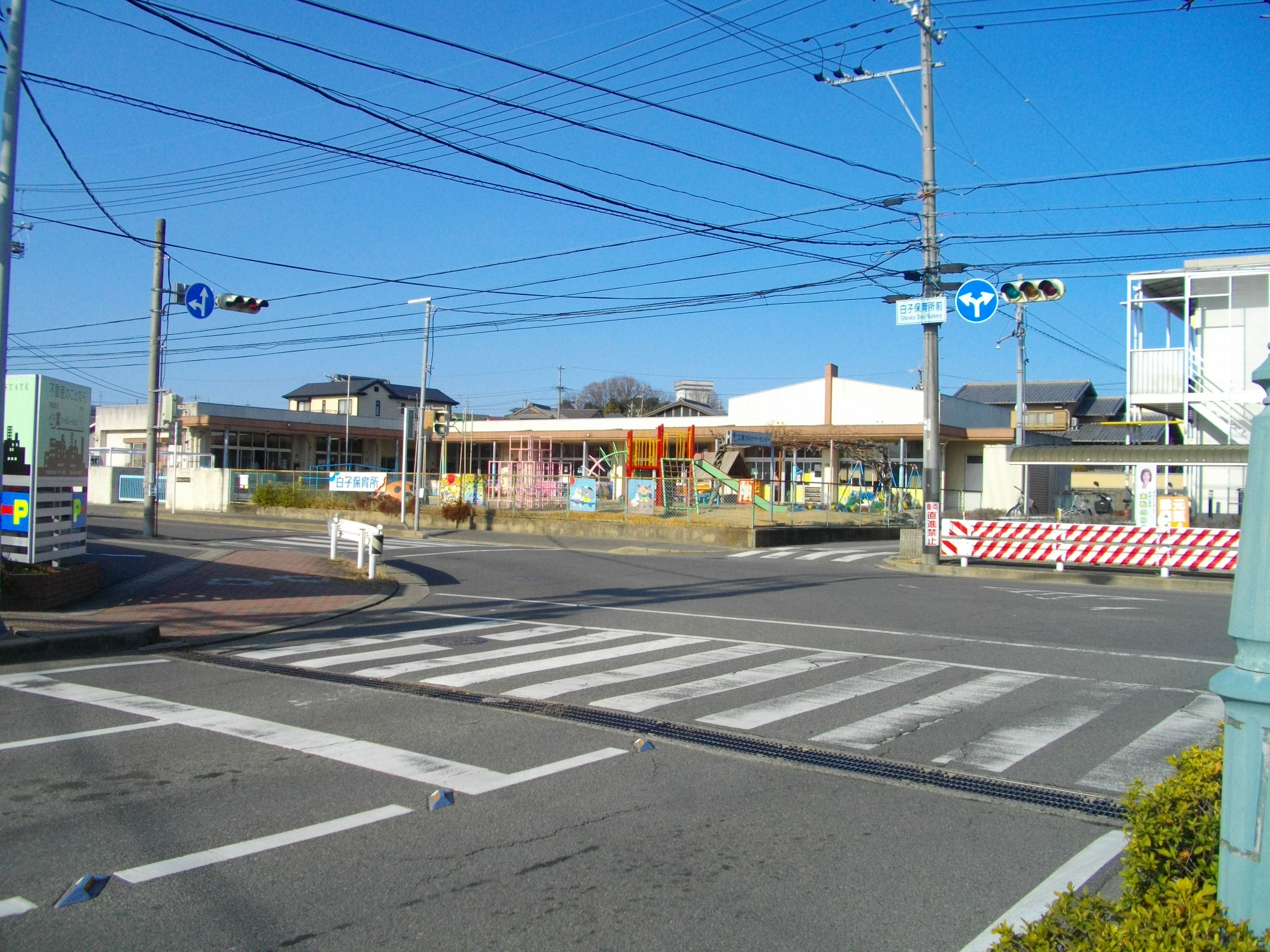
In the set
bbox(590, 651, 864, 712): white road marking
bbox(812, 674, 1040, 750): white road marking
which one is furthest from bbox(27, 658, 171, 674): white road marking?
bbox(812, 674, 1040, 750): white road marking

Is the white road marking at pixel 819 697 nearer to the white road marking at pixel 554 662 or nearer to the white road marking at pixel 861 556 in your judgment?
the white road marking at pixel 554 662

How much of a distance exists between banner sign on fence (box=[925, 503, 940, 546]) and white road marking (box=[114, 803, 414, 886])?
19.6 m

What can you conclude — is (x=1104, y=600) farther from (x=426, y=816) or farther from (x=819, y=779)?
(x=426, y=816)

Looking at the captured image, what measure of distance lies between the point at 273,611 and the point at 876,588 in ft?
35.8

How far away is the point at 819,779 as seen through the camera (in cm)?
645

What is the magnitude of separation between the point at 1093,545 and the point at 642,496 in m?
16.5

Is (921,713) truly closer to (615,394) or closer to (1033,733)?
(1033,733)

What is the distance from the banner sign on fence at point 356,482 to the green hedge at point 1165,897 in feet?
131

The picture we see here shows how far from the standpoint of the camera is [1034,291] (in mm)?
19844

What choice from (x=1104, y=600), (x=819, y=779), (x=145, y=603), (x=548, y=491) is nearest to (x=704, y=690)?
(x=819, y=779)

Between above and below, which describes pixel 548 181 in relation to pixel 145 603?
above

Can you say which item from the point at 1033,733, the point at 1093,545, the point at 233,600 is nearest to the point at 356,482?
the point at 233,600

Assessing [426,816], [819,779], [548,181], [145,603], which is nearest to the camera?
[426,816]

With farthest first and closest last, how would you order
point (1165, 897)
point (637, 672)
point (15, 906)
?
→ point (637, 672) < point (15, 906) < point (1165, 897)
